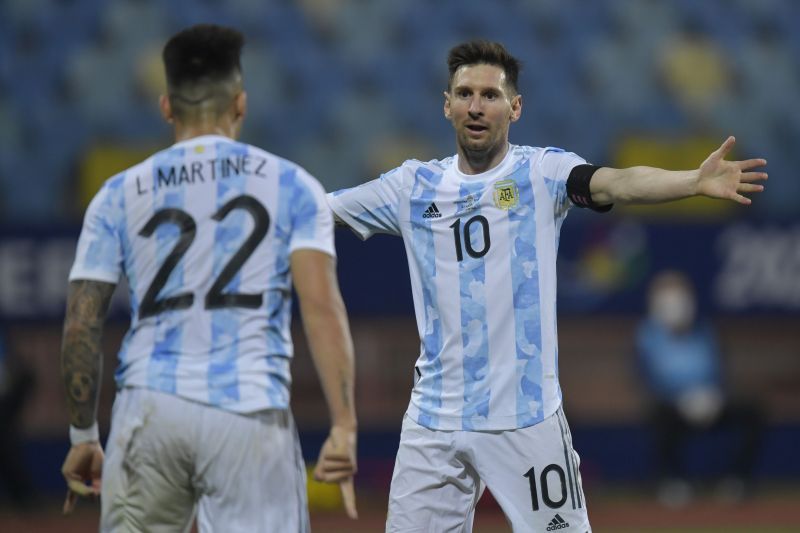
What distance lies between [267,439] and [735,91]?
1004cm

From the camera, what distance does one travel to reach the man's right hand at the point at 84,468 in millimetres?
3662

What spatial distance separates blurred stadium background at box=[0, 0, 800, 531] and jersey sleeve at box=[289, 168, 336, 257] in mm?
5550

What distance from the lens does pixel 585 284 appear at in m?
10.5

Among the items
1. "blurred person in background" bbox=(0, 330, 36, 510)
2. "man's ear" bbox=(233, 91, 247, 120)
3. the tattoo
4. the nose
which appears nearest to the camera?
the tattoo

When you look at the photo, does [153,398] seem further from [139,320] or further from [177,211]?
[177,211]

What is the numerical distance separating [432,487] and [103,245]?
1.53m

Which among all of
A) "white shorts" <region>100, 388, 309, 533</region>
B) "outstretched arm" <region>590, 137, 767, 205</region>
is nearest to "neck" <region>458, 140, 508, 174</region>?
"outstretched arm" <region>590, 137, 767, 205</region>

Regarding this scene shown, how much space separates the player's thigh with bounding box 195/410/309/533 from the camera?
135 inches

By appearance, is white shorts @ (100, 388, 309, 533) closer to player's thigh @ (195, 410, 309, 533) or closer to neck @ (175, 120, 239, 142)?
player's thigh @ (195, 410, 309, 533)

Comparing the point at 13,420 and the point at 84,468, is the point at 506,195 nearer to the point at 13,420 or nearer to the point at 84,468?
the point at 84,468

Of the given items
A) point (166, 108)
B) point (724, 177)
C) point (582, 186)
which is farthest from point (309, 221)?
point (724, 177)

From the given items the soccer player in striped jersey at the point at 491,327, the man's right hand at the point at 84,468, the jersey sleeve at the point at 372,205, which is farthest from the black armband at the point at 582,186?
the man's right hand at the point at 84,468

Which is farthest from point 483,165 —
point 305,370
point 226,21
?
point 226,21

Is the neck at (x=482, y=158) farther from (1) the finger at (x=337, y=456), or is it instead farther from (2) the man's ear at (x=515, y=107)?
(1) the finger at (x=337, y=456)
